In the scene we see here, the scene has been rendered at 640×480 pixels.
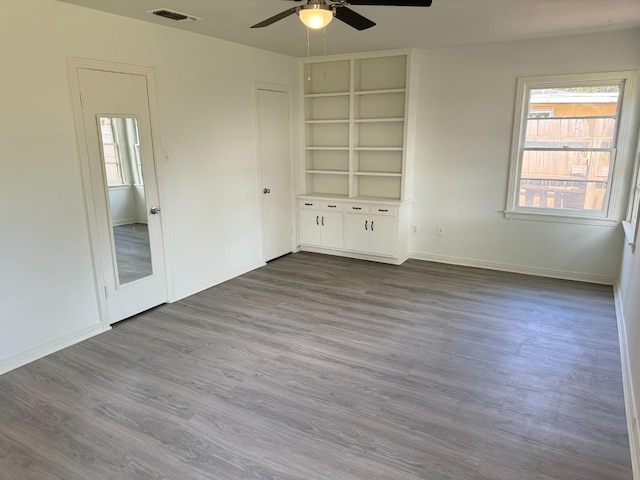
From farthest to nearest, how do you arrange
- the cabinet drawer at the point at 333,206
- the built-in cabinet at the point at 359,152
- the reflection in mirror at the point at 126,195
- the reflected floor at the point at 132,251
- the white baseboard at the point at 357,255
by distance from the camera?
the cabinet drawer at the point at 333,206
the white baseboard at the point at 357,255
the built-in cabinet at the point at 359,152
the reflected floor at the point at 132,251
the reflection in mirror at the point at 126,195

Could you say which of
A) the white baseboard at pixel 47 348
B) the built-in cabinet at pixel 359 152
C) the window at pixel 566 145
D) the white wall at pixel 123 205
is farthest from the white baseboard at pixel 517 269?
the white baseboard at pixel 47 348

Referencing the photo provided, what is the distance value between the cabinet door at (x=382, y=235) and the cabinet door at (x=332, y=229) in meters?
0.44

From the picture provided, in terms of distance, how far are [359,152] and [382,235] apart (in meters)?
1.23

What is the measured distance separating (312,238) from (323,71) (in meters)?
2.28

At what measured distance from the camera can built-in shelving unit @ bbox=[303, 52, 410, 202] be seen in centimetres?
538

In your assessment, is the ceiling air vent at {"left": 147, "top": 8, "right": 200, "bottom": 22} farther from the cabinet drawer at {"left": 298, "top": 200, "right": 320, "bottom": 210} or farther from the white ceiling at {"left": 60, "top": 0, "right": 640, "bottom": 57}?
the cabinet drawer at {"left": 298, "top": 200, "right": 320, "bottom": 210}

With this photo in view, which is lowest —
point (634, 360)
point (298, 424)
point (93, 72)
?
point (298, 424)

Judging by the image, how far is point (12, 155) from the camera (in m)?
2.90

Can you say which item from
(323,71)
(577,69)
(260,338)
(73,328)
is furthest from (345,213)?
(73,328)

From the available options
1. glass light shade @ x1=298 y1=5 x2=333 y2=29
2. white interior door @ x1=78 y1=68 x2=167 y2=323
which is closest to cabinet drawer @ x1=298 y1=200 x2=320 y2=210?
white interior door @ x1=78 y1=68 x2=167 y2=323

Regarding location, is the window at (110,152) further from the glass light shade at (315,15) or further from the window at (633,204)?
the window at (633,204)

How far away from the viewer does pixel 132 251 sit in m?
3.84

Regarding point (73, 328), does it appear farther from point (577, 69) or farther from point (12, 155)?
point (577, 69)

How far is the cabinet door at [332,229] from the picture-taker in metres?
5.74
